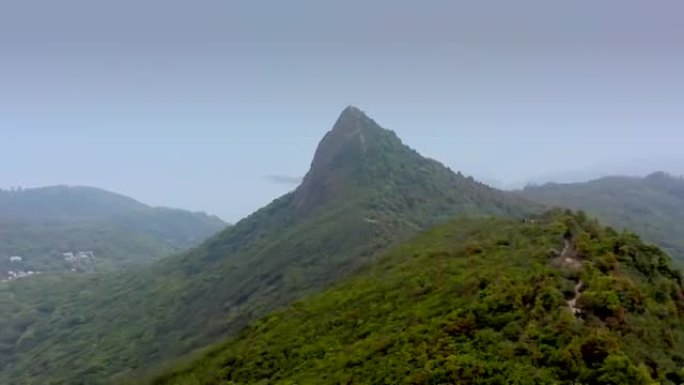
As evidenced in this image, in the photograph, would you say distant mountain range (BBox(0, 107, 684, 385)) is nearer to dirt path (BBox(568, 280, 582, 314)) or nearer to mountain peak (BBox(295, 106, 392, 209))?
dirt path (BBox(568, 280, 582, 314))

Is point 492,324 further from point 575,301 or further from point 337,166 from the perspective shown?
point 337,166

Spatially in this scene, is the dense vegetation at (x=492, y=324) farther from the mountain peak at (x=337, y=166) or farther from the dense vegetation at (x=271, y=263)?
the mountain peak at (x=337, y=166)

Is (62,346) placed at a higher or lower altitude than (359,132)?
lower

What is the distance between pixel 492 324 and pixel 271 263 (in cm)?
9557

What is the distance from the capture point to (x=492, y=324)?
1379 inches

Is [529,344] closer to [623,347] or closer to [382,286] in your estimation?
[623,347]

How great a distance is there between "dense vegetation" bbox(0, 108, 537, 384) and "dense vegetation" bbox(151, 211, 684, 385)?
31.2m

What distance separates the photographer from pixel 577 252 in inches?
1727

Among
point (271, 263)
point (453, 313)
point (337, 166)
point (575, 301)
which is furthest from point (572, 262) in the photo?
point (337, 166)

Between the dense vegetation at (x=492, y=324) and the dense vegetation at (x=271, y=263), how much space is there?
102ft

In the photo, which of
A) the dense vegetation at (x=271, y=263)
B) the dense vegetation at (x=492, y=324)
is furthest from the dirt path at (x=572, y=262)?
the dense vegetation at (x=271, y=263)

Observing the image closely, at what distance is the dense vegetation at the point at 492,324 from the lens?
30344 millimetres

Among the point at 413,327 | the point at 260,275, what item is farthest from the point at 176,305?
the point at 413,327

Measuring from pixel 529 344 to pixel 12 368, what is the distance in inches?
6505
